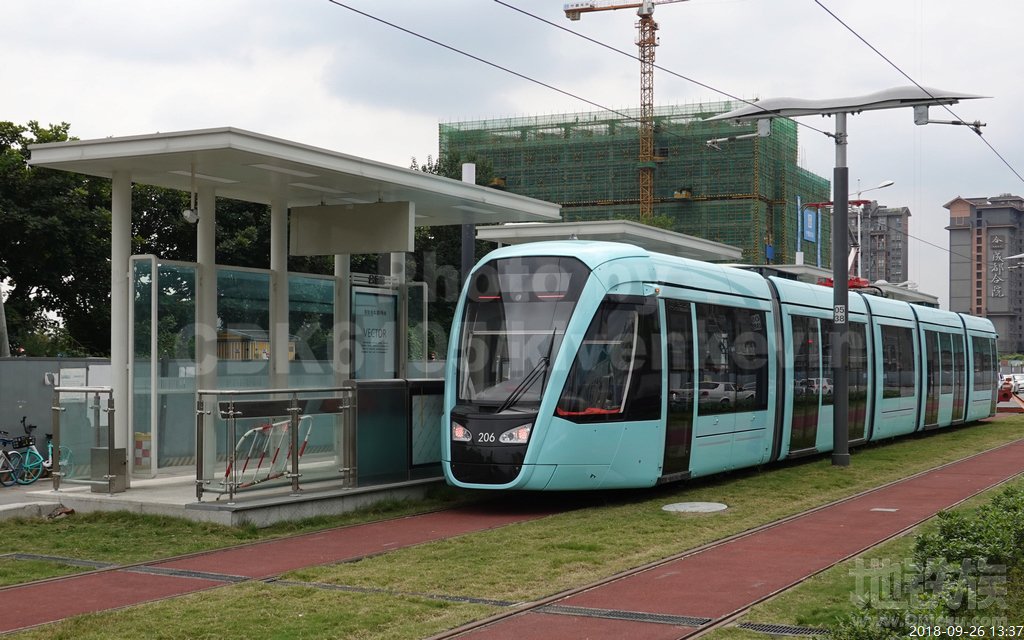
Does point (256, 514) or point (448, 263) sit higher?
point (448, 263)

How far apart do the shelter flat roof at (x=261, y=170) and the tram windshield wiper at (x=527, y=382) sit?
349 centimetres

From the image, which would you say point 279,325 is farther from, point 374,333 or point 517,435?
point 517,435

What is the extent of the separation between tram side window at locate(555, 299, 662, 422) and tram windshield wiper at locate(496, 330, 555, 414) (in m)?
0.31

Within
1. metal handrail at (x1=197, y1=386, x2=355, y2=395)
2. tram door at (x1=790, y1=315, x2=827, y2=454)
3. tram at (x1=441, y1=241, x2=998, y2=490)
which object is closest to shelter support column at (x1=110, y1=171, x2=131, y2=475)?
metal handrail at (x1=197, y1=386, x2=355, y2=395)

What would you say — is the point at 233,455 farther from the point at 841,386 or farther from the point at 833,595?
the point at 841,386

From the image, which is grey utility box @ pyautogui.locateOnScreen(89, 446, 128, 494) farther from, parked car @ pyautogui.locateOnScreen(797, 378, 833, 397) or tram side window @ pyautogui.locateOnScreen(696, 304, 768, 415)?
parked car @ pyautogui.locateOnScreen(797, 378, 833, 397)

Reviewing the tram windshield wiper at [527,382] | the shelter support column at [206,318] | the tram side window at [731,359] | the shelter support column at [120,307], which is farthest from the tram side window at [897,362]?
the shelter support column at [120,307]

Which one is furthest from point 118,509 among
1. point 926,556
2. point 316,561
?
point 926,556

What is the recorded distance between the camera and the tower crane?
3720 inches

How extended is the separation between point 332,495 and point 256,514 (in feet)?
3.95

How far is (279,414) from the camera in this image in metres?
13.8

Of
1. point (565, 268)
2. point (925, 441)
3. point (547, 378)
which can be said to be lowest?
point (925, 441)

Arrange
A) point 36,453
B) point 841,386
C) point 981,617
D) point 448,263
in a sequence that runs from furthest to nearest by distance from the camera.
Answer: point 448,263 → point 841,386 → point 36,453 → point 981,617

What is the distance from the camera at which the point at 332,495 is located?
562 inches
